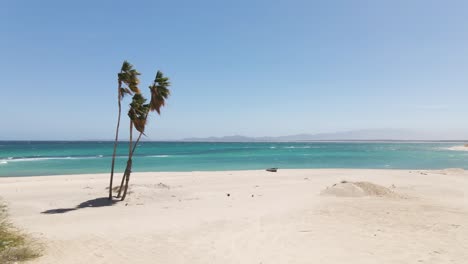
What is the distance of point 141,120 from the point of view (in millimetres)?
16203

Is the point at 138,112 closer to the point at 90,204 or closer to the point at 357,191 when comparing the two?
the point at 90,204

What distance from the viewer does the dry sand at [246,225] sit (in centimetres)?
836

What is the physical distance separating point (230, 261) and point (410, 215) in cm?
887

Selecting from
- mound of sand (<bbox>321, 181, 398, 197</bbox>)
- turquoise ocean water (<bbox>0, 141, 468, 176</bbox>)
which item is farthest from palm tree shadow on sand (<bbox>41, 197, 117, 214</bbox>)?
turquoise ocean water (<bbox>0, 141, 468, 176</bbox>)

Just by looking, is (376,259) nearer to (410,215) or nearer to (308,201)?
(410,215)

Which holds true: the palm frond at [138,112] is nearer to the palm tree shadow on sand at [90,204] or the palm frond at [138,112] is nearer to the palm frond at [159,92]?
the palm frond at [159,92]

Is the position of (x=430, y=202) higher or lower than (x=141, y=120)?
lower

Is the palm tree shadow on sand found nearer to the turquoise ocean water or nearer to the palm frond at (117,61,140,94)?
the palm frond at (117,61,140,94)

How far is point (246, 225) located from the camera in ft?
37.7

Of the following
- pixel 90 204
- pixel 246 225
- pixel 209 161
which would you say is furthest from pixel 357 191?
pixel 209 161

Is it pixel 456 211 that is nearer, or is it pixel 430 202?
pixel 456 211

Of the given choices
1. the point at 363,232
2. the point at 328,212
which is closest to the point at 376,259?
the point at 363,232

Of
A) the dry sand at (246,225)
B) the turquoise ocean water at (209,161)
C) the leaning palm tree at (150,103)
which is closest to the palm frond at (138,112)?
the leaning palm tree at (150,103)

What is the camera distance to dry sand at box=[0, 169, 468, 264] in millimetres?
8359
